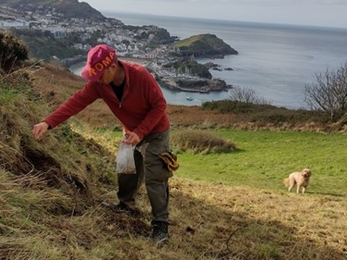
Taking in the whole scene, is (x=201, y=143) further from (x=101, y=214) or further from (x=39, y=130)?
(x=39, y=130)

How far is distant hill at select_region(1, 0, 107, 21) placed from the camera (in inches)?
4784

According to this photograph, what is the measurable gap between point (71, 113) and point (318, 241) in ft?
9.44

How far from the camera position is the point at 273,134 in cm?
2298

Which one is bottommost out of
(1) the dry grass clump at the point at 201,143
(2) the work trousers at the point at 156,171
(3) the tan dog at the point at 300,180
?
(1) the dry grass clump at the point at 201,143

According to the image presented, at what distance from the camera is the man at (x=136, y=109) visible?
3480 millimetres

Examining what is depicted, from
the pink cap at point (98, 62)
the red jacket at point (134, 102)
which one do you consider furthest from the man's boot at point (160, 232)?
the pink cap at point (98, 62)

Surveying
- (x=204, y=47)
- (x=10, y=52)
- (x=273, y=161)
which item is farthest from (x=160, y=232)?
(x=204, y=47)

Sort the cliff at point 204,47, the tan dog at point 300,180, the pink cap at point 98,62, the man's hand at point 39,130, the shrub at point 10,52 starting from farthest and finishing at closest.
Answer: the cliff at point 204,47
the tan dog at point 300,180
the shrub at point 10,52
the man's hand at point 39,130
the pink cap at point 98,62

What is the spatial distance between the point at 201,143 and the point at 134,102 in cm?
1533

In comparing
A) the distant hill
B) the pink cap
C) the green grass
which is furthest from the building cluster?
the pink cap

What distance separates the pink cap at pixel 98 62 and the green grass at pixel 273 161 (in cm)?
713

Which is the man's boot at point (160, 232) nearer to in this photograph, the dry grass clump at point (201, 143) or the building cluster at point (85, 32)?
the dry grass clump at point (201, 143)

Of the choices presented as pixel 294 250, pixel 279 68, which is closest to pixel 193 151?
pixel 294 250

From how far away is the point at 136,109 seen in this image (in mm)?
3762
